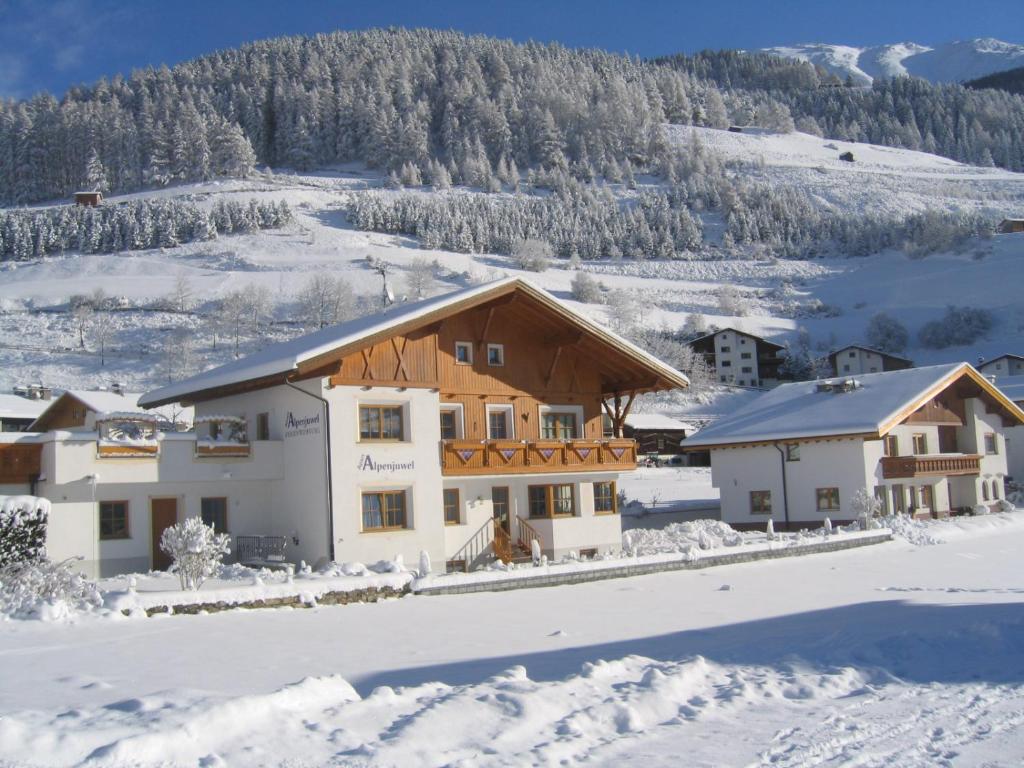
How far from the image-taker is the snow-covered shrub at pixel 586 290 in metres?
120

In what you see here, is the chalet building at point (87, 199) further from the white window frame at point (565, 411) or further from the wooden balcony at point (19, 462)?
the wooden balcony at point (19, 462)

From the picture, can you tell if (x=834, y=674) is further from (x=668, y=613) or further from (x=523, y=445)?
(x=523, y=445)

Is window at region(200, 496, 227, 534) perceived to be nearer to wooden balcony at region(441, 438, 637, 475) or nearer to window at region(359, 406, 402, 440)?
window at region(359, 406, 402, 440)

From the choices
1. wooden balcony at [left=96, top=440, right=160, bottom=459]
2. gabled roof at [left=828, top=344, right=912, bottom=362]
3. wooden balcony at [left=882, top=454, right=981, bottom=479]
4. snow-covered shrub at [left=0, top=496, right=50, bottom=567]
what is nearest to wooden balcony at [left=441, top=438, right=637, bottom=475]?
wooden balcony at [left=96, top=440, right=160, bottom=459]

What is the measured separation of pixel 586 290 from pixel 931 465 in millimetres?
83143

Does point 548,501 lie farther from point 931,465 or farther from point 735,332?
point 735,332

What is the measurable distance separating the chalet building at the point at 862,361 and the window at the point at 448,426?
80.2 meters

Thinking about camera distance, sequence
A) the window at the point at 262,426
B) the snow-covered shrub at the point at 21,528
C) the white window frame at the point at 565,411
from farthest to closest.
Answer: the white window frame at the point at 565,411 < the window at the point at 262,426 < the snow-covered shrub at the point at 21,528

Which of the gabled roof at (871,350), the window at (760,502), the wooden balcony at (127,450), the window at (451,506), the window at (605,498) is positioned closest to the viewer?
the wooden balcony at (127,450)

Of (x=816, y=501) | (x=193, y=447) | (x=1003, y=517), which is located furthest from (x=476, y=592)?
(x=1003, y=517)

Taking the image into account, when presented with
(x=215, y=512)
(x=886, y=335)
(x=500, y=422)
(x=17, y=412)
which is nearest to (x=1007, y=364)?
(x=886, y=335)

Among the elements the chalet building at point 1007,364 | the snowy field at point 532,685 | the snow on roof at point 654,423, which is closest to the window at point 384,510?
the snowy field at point 532,685

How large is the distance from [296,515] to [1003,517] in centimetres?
2940

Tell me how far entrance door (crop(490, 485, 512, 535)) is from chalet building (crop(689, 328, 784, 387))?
247 ft
